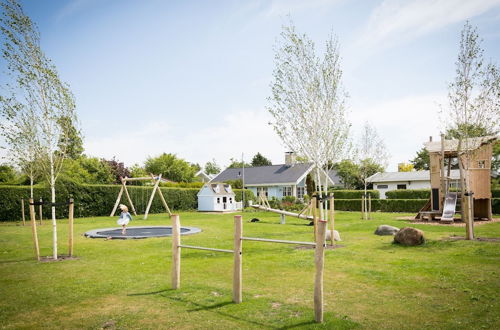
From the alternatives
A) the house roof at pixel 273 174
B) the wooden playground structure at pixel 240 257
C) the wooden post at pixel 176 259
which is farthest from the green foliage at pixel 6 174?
the wooden playground structure at pixel 240 257

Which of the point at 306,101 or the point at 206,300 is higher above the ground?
the point at 306,101

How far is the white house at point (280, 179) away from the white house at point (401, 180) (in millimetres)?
8286

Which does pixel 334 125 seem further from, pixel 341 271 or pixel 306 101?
pixel 341 271

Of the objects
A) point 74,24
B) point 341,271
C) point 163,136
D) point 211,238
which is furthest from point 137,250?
point 163,136

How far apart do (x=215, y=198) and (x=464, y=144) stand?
71.2 ft

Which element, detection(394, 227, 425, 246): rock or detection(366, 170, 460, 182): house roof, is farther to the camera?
detection(366, 170, 460, 182): house roof

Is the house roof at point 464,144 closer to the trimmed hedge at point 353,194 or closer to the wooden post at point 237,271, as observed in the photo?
the wooden post at point 237,271

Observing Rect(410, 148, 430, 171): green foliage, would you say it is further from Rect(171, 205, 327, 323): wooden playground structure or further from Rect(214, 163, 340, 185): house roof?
Rect(171, 205, 327, 323): wooden playground structure

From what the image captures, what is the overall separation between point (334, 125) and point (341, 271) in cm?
594

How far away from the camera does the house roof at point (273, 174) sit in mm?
41844

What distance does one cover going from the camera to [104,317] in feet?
16.8

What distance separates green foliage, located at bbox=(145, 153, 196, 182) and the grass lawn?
159 ft

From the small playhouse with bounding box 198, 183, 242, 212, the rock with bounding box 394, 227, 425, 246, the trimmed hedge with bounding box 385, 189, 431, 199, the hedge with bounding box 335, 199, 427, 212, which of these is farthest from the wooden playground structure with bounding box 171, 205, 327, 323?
the trimmed hedge with bounding box 385, 189, 431, 199

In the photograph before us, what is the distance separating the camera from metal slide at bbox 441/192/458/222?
1794cm
